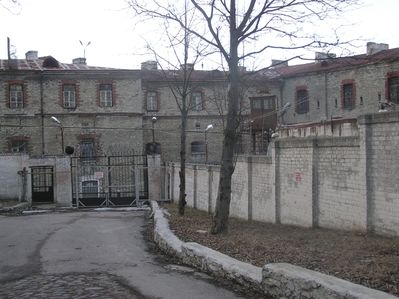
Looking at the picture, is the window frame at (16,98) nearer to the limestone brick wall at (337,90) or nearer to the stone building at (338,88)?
the stone building at (338,88)

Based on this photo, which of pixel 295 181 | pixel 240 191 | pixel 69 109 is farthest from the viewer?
pixel 69 109

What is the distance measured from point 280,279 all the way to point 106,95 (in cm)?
3619

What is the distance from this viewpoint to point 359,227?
486 inches

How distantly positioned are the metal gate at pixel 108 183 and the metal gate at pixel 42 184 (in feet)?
4.87

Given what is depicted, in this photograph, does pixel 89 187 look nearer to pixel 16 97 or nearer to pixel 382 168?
pixel 16 97

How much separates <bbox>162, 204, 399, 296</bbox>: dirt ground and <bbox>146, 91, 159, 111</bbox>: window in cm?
2977

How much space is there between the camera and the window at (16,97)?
4034 cm

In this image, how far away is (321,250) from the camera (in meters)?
9.79

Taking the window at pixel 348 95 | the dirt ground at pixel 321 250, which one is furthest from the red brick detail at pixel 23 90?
the dirt ground at pixel 321 250

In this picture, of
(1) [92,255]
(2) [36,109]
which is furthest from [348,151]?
(2) [36,109]

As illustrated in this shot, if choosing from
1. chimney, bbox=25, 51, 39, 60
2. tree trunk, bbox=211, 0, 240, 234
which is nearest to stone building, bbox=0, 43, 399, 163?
chimney, bbox=25, 51, 39, 60

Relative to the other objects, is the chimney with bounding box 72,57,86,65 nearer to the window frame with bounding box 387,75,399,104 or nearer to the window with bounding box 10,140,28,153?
the window with bounding box 10,140,28,153

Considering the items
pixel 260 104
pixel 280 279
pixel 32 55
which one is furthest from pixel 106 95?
pixel 280 279

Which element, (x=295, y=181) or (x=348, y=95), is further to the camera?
(x=348, y=95)
